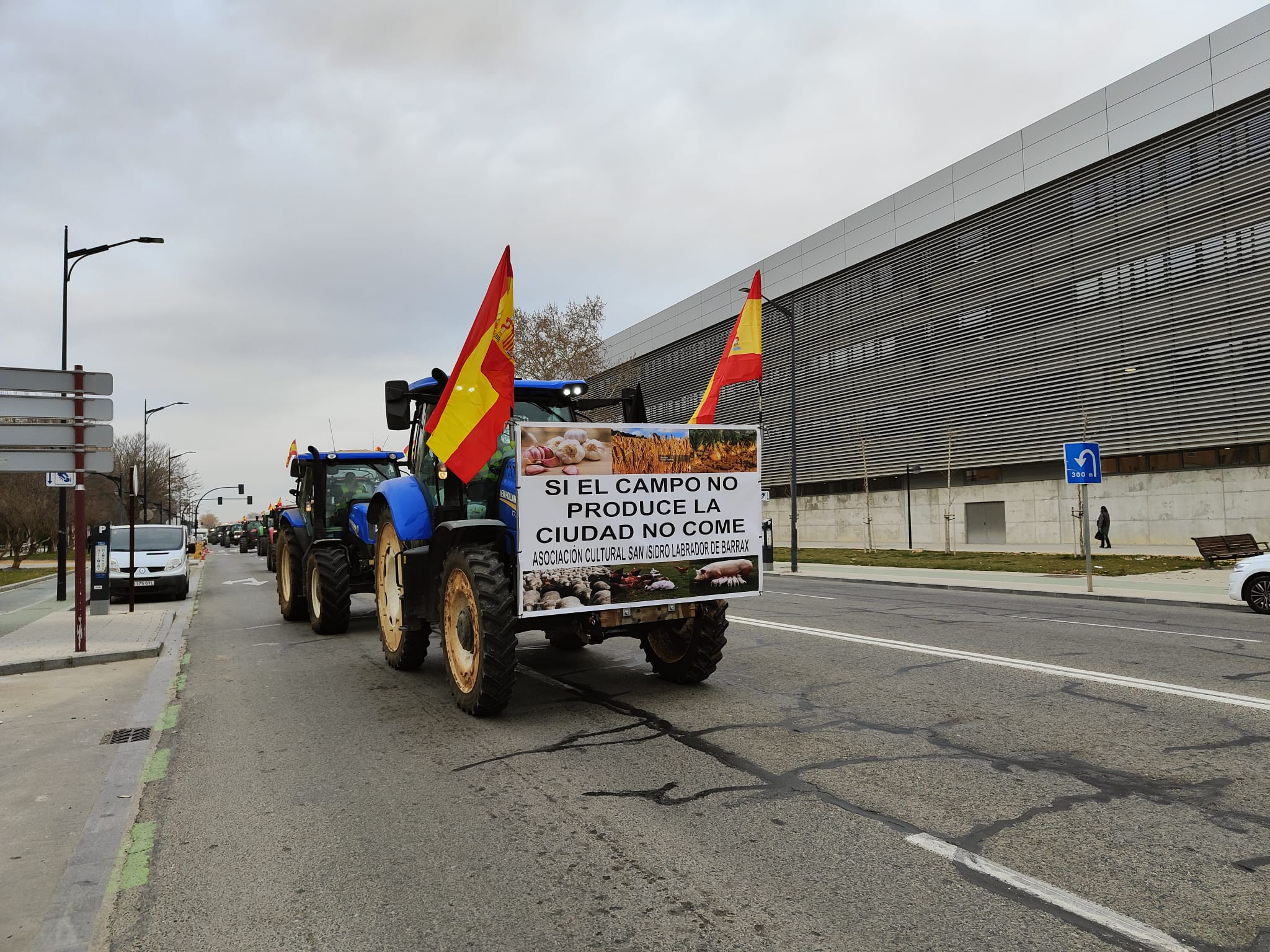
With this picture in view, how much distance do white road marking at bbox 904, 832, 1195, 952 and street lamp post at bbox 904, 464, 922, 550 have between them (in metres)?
35.6

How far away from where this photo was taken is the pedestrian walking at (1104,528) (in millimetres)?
29375

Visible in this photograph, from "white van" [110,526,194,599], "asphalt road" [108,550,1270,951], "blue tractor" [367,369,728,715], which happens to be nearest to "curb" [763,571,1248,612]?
"asphalt road" [108,550,1270,951]

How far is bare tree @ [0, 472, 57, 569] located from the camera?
3331 cm

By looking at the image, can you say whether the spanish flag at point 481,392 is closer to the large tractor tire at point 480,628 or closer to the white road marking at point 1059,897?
the large tractor tire at point 480,628

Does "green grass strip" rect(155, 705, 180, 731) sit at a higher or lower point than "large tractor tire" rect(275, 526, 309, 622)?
lower

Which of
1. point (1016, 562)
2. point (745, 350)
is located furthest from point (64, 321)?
point (1016, 562)

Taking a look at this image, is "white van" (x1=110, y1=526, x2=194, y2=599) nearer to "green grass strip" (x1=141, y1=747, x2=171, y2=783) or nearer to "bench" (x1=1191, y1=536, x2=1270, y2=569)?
"green grass strip" (x1=141, y1=747, x2=171, y2=783)

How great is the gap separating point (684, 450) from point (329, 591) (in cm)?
718

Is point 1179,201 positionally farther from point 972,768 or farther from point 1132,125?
point 972,768

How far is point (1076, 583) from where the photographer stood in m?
19.1

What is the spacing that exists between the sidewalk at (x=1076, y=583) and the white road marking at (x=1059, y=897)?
1337 centimetres

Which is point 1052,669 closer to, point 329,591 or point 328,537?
point 329,591

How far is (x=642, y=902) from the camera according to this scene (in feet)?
11.2

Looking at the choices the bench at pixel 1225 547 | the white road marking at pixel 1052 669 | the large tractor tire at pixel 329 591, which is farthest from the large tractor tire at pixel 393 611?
the bench at pixel 1225 547
